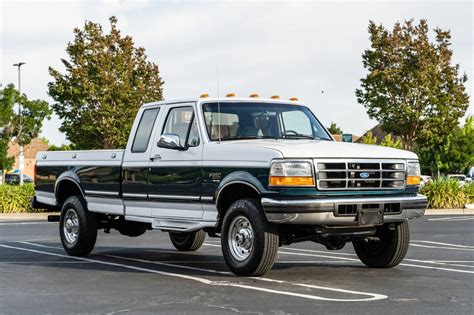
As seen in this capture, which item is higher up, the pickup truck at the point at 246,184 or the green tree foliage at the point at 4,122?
the green tree foliage at the point at 4,122

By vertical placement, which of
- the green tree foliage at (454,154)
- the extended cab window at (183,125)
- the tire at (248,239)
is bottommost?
the tire at (248,239)

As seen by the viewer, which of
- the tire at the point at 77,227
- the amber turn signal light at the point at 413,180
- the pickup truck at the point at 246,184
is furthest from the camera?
the tire at the point at 77,227

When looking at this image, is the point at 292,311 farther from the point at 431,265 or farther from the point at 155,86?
the point at 155,86

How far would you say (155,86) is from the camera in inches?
1911

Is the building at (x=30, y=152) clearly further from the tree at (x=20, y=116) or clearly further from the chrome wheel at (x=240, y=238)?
the chrome wheel at (x=240, y=238)

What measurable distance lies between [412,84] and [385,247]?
29933mm

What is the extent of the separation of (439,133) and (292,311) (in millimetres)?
35185

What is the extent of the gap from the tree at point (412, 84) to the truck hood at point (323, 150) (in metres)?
29.8

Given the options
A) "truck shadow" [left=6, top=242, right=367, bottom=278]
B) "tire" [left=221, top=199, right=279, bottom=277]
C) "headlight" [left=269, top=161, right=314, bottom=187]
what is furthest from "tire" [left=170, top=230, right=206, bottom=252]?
"headlight" [left=269, top=161, right=314, bottom=187]

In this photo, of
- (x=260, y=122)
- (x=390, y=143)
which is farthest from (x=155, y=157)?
(x=390, y=143)

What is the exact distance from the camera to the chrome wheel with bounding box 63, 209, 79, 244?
1333cm

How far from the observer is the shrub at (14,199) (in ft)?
94.1

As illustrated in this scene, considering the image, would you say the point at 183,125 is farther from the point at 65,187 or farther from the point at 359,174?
the point at 65,187

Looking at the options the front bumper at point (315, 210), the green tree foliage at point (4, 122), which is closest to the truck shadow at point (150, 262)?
the front bumper at point (315, 210)
